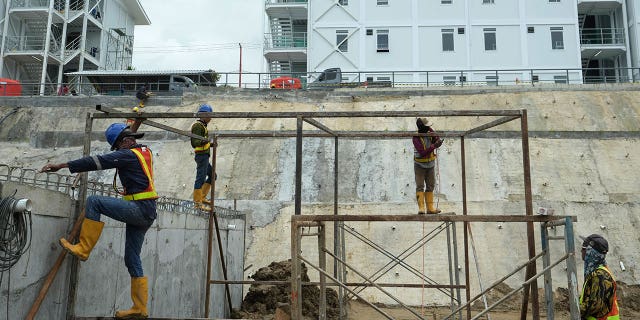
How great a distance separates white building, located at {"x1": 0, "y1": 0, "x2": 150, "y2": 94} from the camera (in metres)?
33.1

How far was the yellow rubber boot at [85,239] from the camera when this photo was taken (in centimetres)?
561

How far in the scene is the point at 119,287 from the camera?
7180mm

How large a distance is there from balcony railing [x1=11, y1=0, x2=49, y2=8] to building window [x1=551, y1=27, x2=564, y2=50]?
33311mm

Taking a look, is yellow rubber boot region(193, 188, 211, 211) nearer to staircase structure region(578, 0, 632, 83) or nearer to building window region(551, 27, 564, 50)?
building window region(551, 27, 564, 50)

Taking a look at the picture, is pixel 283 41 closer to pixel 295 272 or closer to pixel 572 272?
pixel 295 272

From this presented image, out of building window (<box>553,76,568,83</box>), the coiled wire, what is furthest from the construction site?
building window (<box>553,76,568,83</box>)

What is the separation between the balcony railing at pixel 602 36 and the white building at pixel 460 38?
10 cm

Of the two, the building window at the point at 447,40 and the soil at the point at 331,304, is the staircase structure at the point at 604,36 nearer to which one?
the building window at the point at 447,40

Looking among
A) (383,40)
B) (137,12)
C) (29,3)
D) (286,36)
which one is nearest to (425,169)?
(383,40)

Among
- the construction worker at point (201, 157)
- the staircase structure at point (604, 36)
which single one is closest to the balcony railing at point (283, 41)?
the staircase structure at point (604, 36)

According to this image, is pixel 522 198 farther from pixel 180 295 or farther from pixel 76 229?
pixel 76 229

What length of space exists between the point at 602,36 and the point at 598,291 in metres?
33.0

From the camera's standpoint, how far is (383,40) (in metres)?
32.5

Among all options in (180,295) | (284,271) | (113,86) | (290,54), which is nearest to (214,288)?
(180,295)
